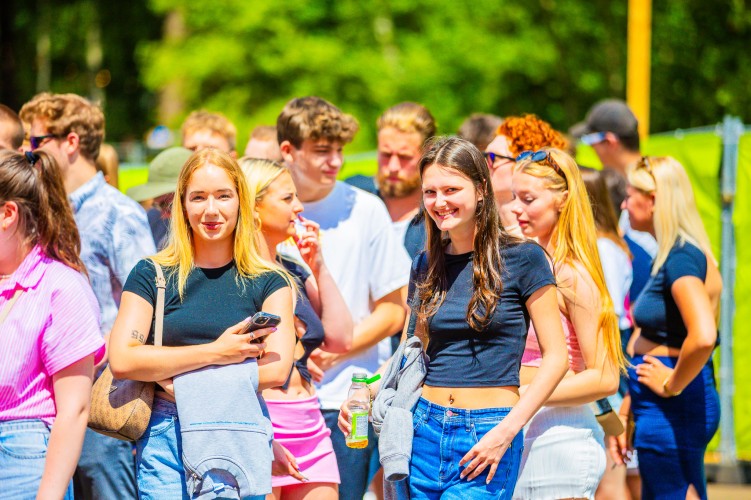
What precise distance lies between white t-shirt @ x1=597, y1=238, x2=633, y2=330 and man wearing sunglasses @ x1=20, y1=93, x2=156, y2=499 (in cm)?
258

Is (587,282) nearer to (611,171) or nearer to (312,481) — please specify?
(312,481)

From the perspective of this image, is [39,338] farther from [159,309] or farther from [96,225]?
[96,225]

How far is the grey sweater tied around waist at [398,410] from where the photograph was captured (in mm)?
3756

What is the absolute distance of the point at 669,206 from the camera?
5.09 metres

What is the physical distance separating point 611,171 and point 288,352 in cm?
378

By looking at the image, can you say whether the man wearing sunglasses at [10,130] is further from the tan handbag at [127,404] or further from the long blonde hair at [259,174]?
the tan handbag at [127,404]

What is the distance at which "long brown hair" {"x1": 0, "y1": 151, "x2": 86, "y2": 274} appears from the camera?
3797 mm

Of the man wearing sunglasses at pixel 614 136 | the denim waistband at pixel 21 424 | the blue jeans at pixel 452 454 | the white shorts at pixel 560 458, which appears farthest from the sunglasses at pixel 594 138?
the denim waistband at pixel 21 424

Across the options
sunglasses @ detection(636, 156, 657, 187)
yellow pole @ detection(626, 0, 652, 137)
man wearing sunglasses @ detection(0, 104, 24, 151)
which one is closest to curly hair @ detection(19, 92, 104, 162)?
man wearing sunglasses @ detection(0, 104, 24, 151)

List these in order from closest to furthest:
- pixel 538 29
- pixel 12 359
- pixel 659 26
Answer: pixel 12 359 → pixel 659 26 → pixel 538 29

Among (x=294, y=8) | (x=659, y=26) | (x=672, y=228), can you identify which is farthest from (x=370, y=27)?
(x=672, y=228)

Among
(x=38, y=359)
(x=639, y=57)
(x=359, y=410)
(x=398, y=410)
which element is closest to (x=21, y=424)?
(x=38, y=359)

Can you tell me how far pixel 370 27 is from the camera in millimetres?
20000

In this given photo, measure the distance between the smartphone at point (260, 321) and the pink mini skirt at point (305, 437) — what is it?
800 millimetres
